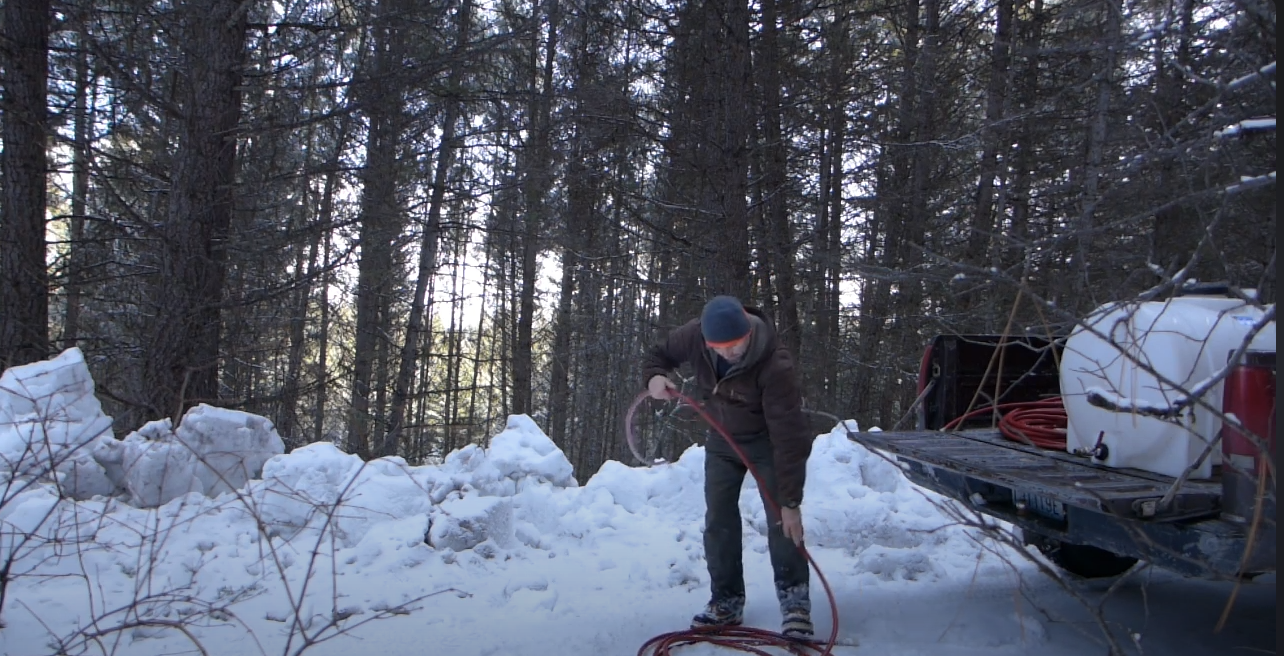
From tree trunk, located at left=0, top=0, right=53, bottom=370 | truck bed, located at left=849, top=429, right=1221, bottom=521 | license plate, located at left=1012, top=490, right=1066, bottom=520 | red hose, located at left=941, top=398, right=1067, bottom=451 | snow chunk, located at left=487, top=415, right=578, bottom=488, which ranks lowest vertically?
snow chunk, located at left=487, top=415, right=578, bottom=488

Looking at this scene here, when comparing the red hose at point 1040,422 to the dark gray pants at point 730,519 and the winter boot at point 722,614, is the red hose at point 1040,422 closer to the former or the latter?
the dark gray pants at point 730,519

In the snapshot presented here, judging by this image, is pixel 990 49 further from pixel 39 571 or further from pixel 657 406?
pixel 39 571

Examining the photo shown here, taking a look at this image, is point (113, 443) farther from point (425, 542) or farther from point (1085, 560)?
point (1085, 560)

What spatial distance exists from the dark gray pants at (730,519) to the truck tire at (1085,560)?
154 cm

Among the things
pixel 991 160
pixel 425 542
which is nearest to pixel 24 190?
pixel 425 542

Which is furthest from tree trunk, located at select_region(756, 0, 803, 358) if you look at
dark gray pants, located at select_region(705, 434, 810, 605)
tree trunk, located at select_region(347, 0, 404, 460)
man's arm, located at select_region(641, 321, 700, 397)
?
dark gray pants, located at select_region(705, 434, 810, 605)

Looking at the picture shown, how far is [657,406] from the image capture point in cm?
1298

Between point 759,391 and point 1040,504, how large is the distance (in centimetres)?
122

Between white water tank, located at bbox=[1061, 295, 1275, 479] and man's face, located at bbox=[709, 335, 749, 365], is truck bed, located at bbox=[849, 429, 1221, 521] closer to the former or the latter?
white water tank, located at bbox=[1061, 295, 1275, 479]

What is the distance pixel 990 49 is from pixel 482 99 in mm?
7444

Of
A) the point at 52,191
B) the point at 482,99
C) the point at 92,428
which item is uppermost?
the point at 482,99

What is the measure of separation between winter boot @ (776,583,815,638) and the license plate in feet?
3.35

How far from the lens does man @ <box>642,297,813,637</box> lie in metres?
3.71

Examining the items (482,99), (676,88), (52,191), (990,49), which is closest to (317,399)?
(52,191)
